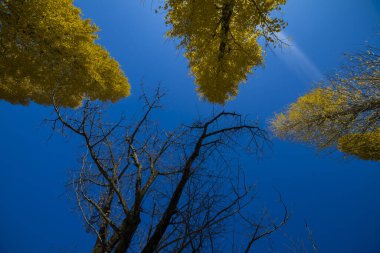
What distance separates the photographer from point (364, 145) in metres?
9.04

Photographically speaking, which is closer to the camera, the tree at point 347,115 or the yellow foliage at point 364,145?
the tree at point 347,115

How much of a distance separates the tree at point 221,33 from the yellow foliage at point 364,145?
4.01 m

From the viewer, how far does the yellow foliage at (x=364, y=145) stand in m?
8.68

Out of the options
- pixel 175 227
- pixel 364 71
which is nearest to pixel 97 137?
pixel 175 227

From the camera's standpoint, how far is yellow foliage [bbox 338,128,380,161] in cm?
868

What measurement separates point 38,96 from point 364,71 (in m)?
12.2

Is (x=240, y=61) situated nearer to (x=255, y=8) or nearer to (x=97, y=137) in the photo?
(x=255, y=8)

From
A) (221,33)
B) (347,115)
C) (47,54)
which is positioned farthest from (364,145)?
(47,54)

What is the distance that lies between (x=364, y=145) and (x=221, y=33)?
6.14 metres

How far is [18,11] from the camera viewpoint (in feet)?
25.1

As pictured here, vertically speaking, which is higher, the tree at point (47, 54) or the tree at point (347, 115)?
the tree at point (47, 54)

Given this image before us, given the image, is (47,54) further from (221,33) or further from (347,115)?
(347,115)

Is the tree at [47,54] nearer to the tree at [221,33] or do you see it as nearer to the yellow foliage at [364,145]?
the tree at [221,33]

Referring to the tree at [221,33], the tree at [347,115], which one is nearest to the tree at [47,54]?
the tree at [221,33]
